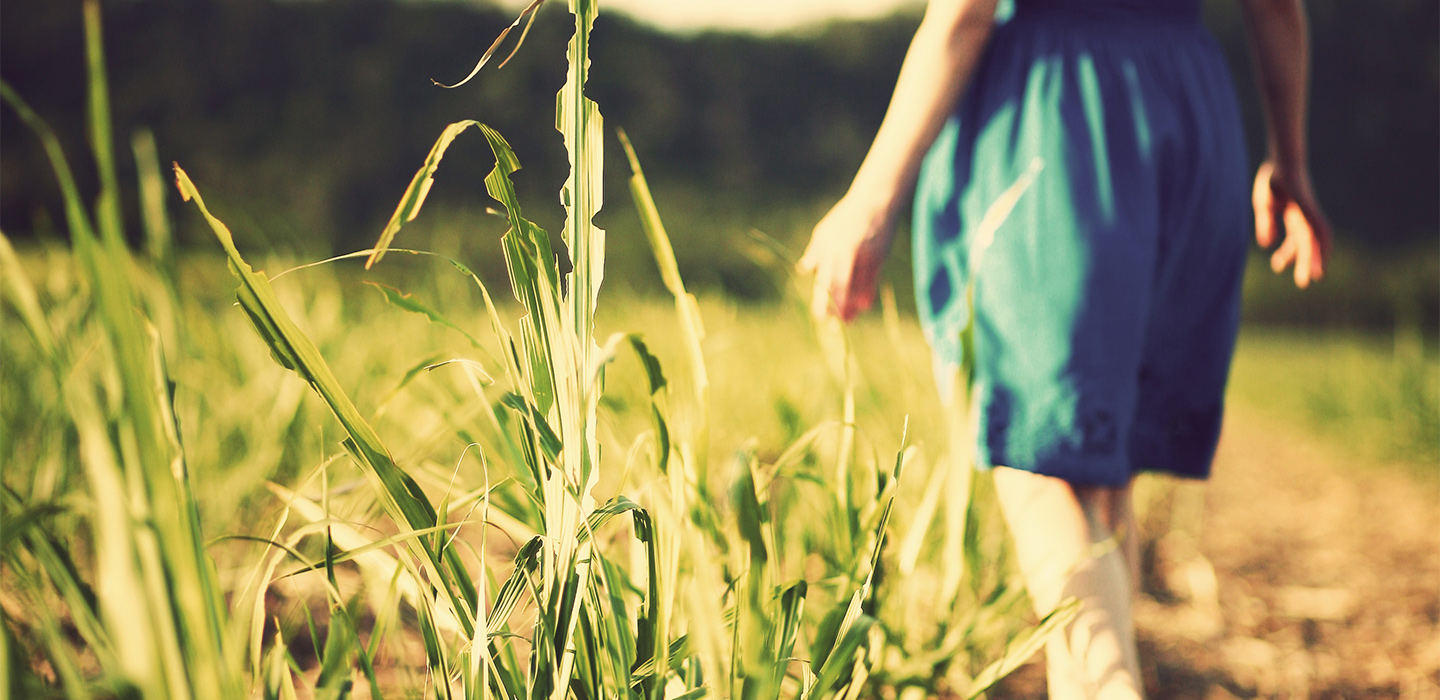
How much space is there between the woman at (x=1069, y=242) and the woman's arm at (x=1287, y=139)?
4.7 inches

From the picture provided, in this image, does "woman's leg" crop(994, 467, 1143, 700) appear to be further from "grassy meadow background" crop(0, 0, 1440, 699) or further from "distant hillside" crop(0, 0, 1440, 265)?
"distant hillside" crop(0, 0, 1440, 265)

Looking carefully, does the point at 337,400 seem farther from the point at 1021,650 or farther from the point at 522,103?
the point at 522,103

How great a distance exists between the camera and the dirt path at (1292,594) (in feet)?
3.03

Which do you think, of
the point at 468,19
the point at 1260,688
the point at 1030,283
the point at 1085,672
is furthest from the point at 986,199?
the point at 468,19

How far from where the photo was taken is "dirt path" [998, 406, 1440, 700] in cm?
92

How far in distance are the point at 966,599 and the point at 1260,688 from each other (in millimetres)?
333

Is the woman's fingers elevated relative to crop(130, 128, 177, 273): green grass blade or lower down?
lower down

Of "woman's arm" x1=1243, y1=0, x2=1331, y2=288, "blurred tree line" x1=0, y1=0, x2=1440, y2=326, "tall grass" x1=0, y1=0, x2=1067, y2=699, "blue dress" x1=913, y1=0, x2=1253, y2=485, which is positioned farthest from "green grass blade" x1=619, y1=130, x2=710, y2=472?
"blurred tree line" x1=0, y1=0, x2=1440, y2=326

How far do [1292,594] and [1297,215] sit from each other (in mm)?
661

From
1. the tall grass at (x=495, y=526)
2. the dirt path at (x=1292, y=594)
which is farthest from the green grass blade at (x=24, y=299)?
the dirt path at (x=1292, y=594)

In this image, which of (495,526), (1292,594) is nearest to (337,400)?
(495,526)

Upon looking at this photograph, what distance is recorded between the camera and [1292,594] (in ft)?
4.00

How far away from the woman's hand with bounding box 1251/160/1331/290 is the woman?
0.71ft

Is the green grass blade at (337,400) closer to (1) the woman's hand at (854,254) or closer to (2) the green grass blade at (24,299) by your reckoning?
(2) the green grass blade at (24,299)
